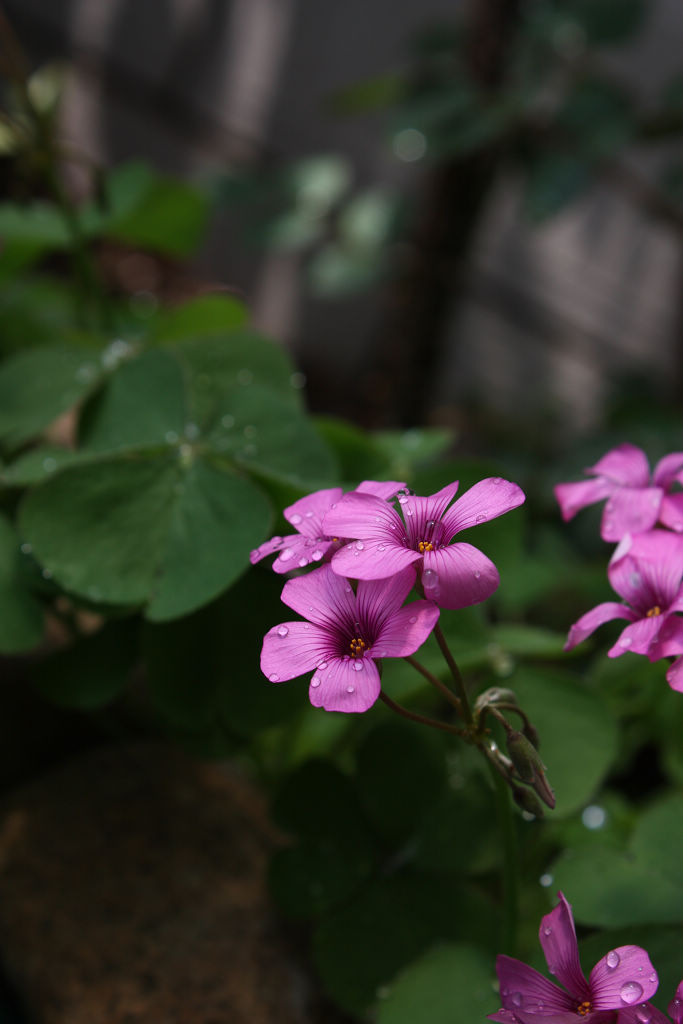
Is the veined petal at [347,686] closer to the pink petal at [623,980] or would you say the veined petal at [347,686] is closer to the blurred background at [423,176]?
the pink petal at [623,980]

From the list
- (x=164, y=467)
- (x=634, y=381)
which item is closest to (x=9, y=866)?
(x=164, y=467)

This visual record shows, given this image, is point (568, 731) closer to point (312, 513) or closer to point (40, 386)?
point (312, 513)

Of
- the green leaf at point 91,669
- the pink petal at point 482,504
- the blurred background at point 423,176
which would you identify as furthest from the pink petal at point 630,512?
the blurred background at point 423,176

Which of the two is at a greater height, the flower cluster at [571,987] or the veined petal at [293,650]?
the veined petal at [293,650]

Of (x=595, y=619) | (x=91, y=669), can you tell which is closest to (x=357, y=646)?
(x=595, y=619)

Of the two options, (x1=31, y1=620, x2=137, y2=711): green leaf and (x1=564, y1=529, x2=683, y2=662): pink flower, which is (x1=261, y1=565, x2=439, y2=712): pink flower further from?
(x1=31, y1=620, x2=137, y2=711): green leaf

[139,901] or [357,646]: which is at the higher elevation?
[357,646]

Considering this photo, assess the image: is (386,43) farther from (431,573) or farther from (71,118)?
(431,573)
